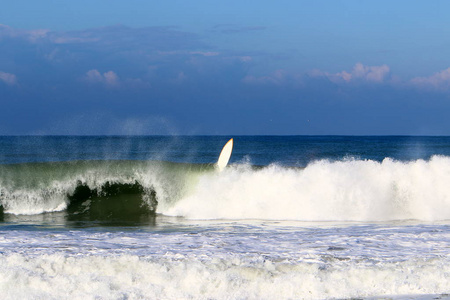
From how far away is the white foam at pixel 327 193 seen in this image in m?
11.1

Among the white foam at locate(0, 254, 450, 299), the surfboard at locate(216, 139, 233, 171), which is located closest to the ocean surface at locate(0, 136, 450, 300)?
the white foam at locate(0, 254, 450, 299)

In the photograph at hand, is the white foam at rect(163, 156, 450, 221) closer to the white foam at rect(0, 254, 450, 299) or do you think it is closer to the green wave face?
the green wave face

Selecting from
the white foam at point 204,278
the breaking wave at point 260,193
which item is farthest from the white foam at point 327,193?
the white foam at point 204,278

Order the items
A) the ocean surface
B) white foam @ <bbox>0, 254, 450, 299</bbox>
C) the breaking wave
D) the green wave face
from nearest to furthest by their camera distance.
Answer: white foam @ <bbox>0, 254, 450, 299</bbox>
the ocean surface
the breaking wave
the green wave face

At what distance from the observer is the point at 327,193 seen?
11.6m

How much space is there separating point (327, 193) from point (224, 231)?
3694 mm

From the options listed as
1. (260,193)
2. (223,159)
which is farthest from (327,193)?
(223,159)

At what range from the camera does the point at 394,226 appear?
924cm

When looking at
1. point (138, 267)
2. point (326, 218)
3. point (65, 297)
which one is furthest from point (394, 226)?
point (65, 297)

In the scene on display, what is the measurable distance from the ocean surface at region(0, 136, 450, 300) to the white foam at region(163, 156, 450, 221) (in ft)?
0.09

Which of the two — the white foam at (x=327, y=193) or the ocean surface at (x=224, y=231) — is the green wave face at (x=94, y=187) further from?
the white foam at (x=327, y=193)

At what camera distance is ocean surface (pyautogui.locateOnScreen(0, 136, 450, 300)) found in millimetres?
5629

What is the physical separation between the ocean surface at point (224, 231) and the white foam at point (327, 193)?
0.03 m

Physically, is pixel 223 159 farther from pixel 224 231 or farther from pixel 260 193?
pixel 224 231
